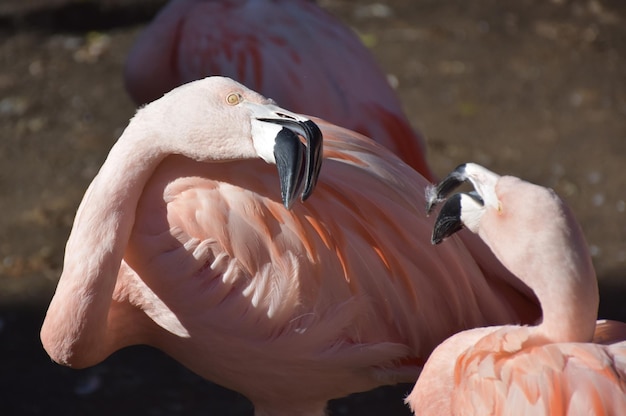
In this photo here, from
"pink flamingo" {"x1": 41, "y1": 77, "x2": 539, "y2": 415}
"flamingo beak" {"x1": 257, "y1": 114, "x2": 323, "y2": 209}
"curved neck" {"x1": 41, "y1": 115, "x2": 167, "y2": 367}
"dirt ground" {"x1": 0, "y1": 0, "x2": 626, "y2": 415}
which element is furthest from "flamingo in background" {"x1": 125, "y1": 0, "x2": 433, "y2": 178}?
"flamingo beak" {"x1": 257, "y1": 114, "x2": 323, "y2": 209}

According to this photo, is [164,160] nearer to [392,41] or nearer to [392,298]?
[392,298]

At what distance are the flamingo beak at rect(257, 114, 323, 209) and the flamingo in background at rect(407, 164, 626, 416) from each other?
1.04 feet

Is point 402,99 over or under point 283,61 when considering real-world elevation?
under

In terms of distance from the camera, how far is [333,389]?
2.84 meters

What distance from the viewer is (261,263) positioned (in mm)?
2578

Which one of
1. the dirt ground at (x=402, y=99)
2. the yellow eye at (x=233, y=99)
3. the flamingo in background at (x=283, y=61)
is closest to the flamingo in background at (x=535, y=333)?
the yellow eye at (x=233, y=99)

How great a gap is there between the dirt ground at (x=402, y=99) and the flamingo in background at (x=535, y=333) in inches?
56.1

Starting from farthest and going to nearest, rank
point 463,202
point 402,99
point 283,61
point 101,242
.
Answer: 1. point 402,99
2. point 283,61
3. point 101,242
4. point 463,202

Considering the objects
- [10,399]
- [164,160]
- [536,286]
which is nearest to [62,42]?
[10,399]

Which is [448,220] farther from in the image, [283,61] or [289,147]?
[283,61]

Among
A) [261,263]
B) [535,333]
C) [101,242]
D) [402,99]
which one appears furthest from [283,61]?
[402,99]

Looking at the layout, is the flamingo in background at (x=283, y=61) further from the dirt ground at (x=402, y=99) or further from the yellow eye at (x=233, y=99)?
the yellow eye at (x=233, y=99)

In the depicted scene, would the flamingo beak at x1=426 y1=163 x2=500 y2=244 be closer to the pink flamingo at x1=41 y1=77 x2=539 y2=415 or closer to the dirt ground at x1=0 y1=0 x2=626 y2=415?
the pink flamingo at x1=41 y1=77 x2=539 y2=415

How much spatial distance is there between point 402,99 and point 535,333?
326cm
